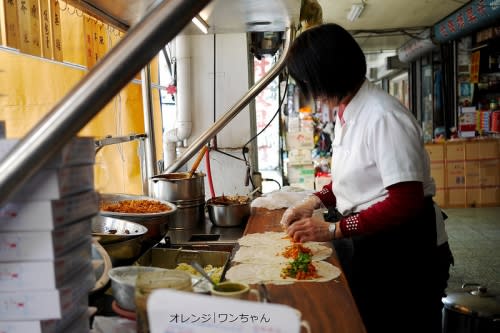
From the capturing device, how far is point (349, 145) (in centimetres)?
204

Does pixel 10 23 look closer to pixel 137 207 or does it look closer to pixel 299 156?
pixel 137 207

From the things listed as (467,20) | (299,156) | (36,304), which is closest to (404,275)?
(36,304)

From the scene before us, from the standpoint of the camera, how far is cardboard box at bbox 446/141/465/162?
826 centimetres

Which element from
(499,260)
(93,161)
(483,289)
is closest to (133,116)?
(483,289)

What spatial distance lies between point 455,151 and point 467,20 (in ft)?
7.97

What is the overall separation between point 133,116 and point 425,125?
958cm

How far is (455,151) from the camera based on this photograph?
27.2ft

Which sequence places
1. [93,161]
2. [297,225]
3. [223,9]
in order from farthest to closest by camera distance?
[223,9], [297,225], [93,161]

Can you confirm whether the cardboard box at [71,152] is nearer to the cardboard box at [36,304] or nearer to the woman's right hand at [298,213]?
the cardboard box at [36,304]

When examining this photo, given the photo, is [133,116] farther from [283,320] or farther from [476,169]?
[476,169]

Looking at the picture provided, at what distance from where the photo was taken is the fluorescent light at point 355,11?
8242mm

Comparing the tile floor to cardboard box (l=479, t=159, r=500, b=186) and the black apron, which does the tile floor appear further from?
the black apron

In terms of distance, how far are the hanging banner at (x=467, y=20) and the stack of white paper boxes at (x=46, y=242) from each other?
800 cm

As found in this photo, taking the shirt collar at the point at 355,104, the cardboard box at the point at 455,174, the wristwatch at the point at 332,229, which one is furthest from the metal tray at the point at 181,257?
the cardboard box at the point at 455,174
